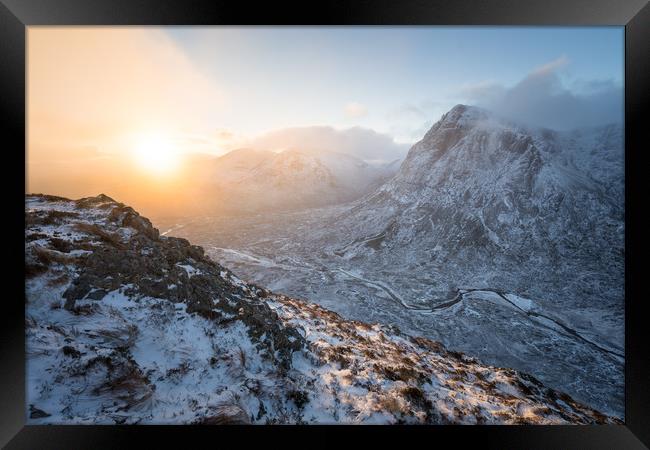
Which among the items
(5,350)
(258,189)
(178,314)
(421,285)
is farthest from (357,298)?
(258,189)

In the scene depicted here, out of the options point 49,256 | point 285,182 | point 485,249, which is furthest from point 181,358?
point 285,182

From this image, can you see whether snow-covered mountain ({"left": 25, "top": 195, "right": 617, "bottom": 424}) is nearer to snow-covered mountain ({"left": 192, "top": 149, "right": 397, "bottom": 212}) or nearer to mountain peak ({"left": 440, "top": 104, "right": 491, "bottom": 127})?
snow-covered mountain ({"left": 192, "top": 149, "right": 397, "bottom": 212})

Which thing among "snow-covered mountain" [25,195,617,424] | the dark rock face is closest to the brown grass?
"snow-covered mountain" [25,195,617,424]

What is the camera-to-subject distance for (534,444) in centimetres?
489

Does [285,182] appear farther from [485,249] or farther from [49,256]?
[49,256]

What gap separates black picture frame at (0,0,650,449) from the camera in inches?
182

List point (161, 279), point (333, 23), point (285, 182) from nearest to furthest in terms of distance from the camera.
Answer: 1. point (333, 23)
2. point (161, 279)
3. point (285, 182)

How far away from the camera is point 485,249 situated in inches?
605

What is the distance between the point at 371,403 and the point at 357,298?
7.87 meters

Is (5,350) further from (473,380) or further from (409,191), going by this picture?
(409,191)

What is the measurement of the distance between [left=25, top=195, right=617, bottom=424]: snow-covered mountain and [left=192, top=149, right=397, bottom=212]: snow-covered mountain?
17.9 m

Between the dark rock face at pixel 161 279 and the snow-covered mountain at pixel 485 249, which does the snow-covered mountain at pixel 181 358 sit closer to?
the dark rock face at pixel 161 279

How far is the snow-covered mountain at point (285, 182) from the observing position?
2472 cm

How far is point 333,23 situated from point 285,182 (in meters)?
25.2
